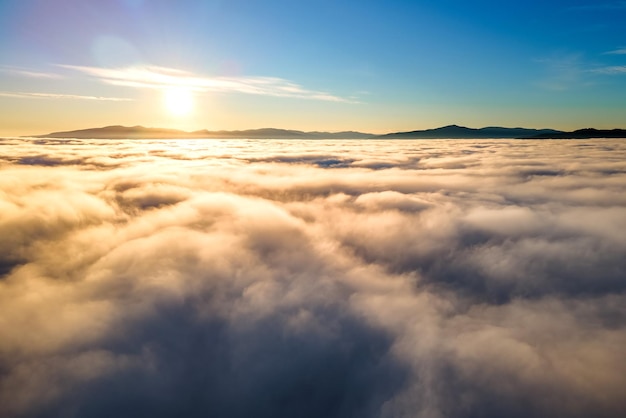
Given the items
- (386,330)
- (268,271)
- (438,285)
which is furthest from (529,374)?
(268,271)

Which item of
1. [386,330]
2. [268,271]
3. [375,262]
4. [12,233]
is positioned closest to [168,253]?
[268,271]

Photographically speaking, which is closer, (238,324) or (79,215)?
(238,324)

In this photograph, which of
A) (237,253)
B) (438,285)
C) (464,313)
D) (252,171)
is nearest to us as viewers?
(464,313)

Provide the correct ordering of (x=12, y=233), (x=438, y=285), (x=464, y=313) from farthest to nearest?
(x=12, y=233)
(x=438, y=285)
(x=464, y=313)

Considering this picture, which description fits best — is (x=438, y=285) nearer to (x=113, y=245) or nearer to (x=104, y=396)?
(x=104, y=396)

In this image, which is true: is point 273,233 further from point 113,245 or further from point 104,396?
point 104,396

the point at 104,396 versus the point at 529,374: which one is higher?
the point at 529,374
